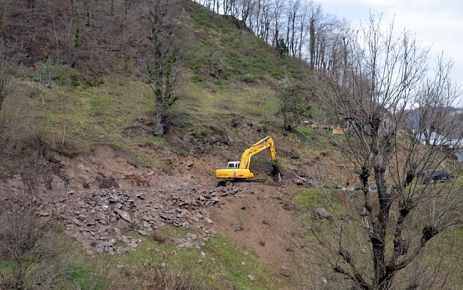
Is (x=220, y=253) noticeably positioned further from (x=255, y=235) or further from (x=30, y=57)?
(x=30, y=57)

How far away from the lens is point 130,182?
18.5m

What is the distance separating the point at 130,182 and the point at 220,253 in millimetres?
6312

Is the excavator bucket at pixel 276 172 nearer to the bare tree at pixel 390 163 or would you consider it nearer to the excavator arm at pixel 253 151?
the excavator arm at pixel 253 151

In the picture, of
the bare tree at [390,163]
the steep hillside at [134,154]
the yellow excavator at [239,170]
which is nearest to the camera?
the bare tree at [390,163]

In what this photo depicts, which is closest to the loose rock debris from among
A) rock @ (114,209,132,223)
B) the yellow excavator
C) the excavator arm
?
rock @ (114,209,132,223)

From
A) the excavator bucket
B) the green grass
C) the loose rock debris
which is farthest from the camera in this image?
the excavator bucket

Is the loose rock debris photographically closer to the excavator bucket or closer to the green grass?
the green grass

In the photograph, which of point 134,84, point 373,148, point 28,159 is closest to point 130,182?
point 28,159

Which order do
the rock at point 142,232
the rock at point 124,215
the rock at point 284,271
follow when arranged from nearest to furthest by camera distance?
the rock at point 142,232
the rock at point 284,271
the rock at point 124,215

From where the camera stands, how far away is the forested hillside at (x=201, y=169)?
6648 millimetres

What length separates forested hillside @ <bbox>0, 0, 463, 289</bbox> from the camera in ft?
21.8

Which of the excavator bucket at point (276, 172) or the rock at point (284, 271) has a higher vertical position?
the excavator bucket at point (276, 172)

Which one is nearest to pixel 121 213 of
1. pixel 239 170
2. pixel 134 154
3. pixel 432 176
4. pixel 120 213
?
pixel 120 213

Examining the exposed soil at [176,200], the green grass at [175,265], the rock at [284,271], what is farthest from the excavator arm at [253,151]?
the rock at [284,271]
